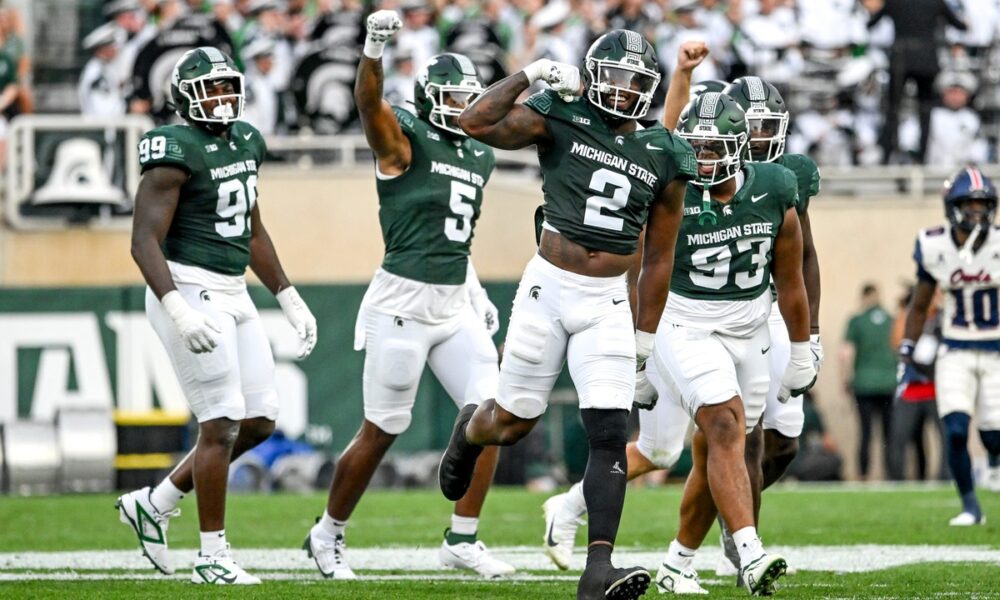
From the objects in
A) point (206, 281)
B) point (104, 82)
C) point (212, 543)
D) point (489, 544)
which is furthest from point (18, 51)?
point (212, 543)

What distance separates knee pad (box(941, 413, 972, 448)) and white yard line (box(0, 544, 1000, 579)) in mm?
1602

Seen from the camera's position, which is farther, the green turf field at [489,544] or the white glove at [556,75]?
the green turf field at [489,544]

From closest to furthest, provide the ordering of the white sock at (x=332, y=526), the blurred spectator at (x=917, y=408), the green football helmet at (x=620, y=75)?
the green football helmet at (x=620, y=75) → the white sock at (x=332, y=526) → the blurred spectator at (x=917, y=408)

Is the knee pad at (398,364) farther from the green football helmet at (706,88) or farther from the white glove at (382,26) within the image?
the green football helmet at (706,88)

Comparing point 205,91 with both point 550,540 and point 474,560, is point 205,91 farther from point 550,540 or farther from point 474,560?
point 550,540

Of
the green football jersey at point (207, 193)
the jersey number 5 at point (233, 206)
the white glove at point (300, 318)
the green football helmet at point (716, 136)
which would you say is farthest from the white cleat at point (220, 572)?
the green football helmet at point (716, 136)

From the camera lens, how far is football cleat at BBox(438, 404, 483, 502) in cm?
740

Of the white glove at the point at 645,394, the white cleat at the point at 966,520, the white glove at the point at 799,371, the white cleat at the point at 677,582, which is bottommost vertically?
the white cleat at the point at 966,520

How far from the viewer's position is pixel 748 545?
660 cm

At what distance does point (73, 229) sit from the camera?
17641mm

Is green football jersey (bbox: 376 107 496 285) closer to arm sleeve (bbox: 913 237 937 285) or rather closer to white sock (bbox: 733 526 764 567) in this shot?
white sock (bbox: 733 526 764 567)

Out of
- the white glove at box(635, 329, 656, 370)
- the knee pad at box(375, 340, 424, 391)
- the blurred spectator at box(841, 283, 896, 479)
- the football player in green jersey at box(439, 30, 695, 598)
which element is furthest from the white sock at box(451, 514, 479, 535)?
the blurred spectator at box(841, 283, 896, 479)

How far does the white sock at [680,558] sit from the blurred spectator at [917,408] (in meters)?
7.73

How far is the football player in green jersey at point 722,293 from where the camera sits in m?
7.05
